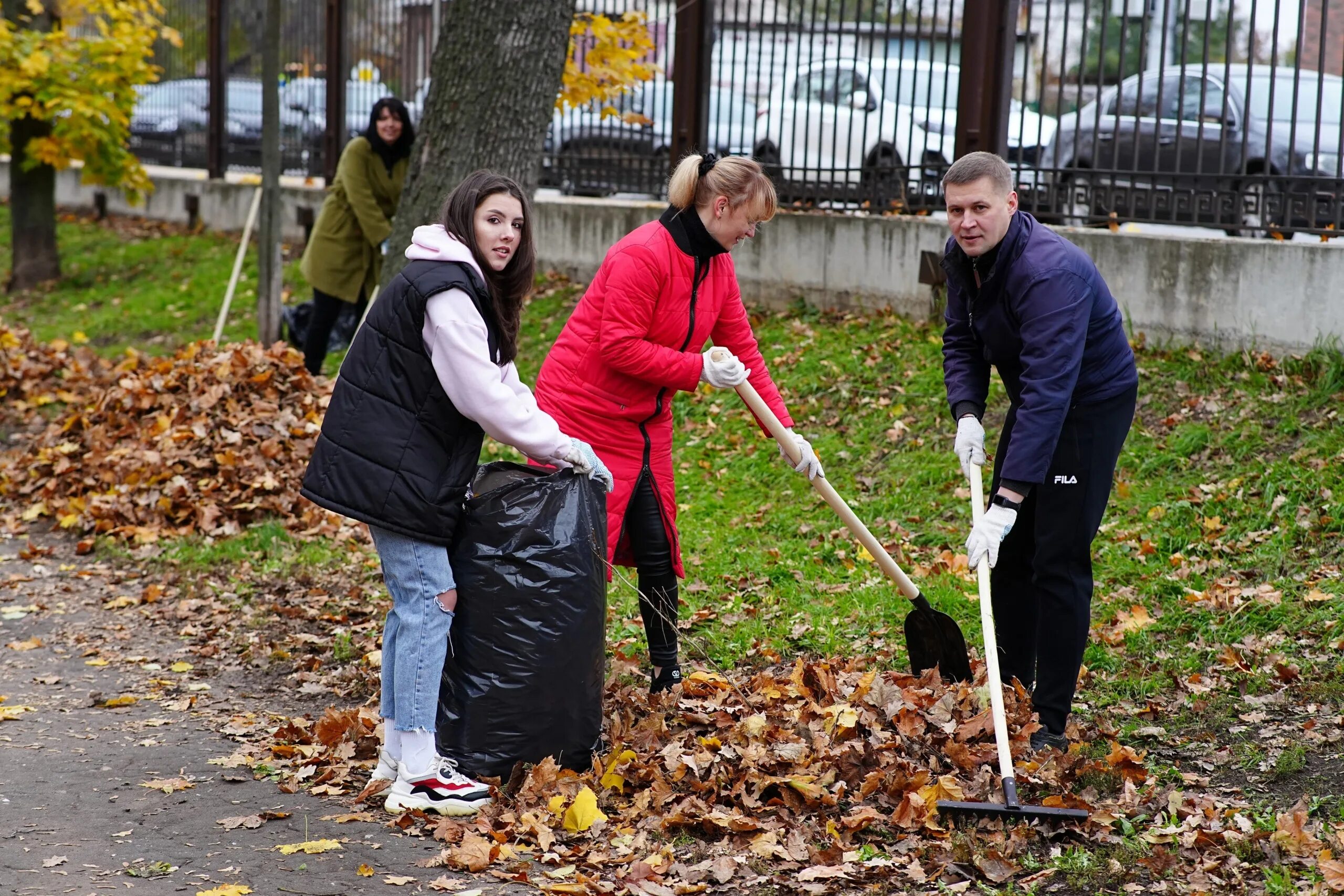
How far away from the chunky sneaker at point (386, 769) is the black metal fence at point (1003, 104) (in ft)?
17.1

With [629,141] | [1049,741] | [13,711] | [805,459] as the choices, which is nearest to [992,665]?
[1049,741]

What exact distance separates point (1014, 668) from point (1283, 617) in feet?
4.07

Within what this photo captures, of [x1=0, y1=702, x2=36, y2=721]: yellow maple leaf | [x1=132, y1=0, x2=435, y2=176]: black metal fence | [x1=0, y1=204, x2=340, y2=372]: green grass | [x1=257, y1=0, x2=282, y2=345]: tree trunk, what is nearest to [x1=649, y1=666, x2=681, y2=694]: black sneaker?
[x1=0, y1=702, x2=36, y2=721]: yellow maple leaf

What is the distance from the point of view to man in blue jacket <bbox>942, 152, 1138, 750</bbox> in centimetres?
360

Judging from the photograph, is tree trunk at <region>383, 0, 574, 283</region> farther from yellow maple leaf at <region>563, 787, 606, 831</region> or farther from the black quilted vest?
yellow maple leaf at <region>563, 787, 606, 831</region>

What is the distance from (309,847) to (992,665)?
73.0 inches

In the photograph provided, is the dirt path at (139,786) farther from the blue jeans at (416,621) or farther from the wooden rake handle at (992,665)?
the wooden rake handle at (992,665)

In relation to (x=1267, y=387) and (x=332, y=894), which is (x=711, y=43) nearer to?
(x=1267, y=387)

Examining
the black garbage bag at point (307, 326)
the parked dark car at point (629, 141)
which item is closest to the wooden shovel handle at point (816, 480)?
the black garbage bag at point (307, 326)

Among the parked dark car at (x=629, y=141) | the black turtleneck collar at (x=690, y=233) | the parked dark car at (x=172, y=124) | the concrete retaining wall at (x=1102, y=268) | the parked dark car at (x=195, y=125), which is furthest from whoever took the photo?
the parked dark car at (x=172, y=124)

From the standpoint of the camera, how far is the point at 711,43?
33.2 feet

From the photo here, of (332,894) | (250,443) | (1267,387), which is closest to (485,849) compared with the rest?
(332,894)

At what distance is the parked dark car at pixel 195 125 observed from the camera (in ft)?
48.5

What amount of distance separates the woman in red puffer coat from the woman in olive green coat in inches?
184
